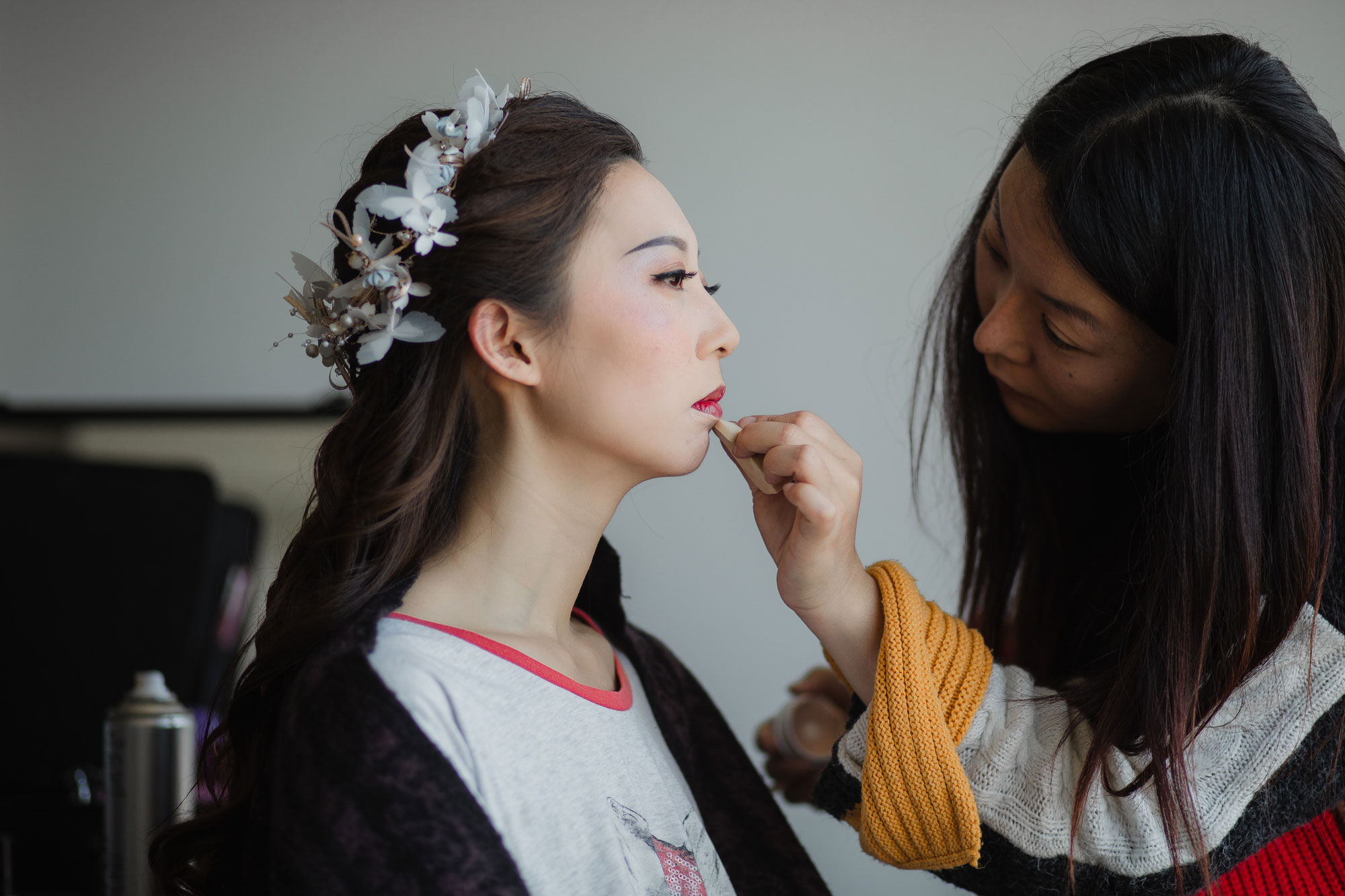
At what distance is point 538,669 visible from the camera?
0.88m

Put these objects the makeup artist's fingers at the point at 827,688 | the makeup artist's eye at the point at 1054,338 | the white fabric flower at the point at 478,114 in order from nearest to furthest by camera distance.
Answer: the white fabric flower at the point at 478,114 → the makeup artist's eye at the point at 1054,338 → the makeup artist's fingers at the point at 827,688

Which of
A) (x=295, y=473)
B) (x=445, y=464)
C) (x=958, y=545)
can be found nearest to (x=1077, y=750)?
(x=445, y=464)

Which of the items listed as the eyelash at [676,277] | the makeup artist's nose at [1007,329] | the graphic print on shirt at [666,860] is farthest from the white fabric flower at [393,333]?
the makeup artist's nose at [1007,329]

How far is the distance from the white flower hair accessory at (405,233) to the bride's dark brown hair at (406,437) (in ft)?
0.05

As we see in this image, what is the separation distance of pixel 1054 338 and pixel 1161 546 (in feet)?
0.74

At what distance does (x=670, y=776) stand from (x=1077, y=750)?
0.39m

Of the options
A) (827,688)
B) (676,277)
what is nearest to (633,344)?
(676,277)

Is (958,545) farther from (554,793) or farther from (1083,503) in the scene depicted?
(554,793)

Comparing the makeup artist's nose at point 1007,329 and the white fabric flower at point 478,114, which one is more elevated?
the white fabric flower at point 478,114

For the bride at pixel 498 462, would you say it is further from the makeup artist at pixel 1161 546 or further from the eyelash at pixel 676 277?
the makeup artist at pixel 1161 546

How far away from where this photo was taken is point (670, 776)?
101 centimetres

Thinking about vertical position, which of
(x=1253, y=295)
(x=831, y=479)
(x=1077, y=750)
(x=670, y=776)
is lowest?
(x=670, y=776)

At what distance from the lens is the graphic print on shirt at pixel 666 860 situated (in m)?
0.85

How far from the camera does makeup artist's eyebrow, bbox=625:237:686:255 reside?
0.91 metres
